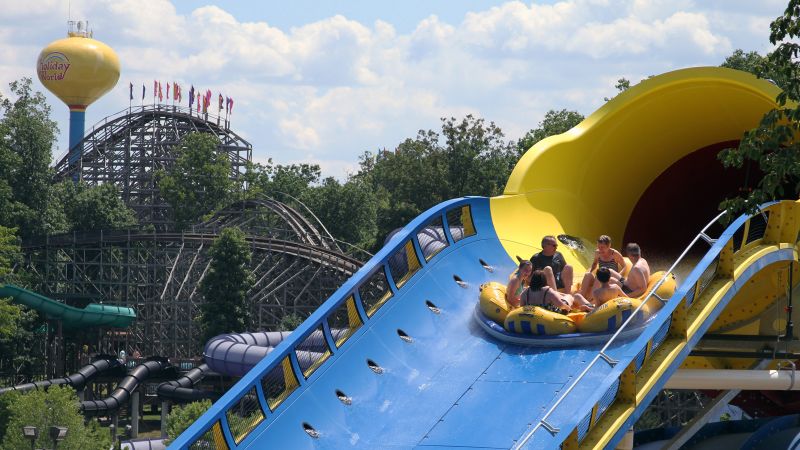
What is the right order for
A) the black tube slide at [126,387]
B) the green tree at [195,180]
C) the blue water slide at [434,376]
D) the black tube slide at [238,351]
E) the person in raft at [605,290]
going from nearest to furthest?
the blue water slide at [434,376] → the person in raft at [605,290] → the black tube slide at [238,351] → the black tube slide at [126,387] → the green tree at [195,180]

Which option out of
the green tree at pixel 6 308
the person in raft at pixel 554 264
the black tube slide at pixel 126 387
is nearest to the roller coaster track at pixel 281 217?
the black tube slide at pixel 126 387

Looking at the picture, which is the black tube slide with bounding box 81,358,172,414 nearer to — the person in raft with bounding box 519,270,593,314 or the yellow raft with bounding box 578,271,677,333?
the person in raft with bounding box 519,270,593,314

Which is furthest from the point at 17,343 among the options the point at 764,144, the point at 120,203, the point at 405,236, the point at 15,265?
the point at 764,144

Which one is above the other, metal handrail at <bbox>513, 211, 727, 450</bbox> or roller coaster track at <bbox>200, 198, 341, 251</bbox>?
metal handrail at <bbox>513, 211, 727, 450</bbox>

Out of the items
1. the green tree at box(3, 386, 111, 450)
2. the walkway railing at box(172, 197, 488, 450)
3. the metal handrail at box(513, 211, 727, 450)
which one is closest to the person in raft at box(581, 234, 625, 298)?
the metal handrail at box(513, 211, 727, 450)

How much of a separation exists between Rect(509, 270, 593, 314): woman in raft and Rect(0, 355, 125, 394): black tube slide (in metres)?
31.0

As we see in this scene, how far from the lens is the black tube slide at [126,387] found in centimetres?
4478

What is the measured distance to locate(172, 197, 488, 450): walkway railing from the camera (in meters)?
14.6

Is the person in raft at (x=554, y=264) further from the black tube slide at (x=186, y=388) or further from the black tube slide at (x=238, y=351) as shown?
the black tube slide at (x=186, y=388)

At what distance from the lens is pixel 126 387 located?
46.0 meters

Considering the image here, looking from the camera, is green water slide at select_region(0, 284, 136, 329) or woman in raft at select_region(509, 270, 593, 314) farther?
green water slide at select_region(0, 284, 136, 329)

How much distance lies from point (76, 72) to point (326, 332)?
63296 mm

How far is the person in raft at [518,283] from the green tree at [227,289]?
36.3 m

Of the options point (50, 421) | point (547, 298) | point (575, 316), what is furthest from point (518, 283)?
point (50, 421)
